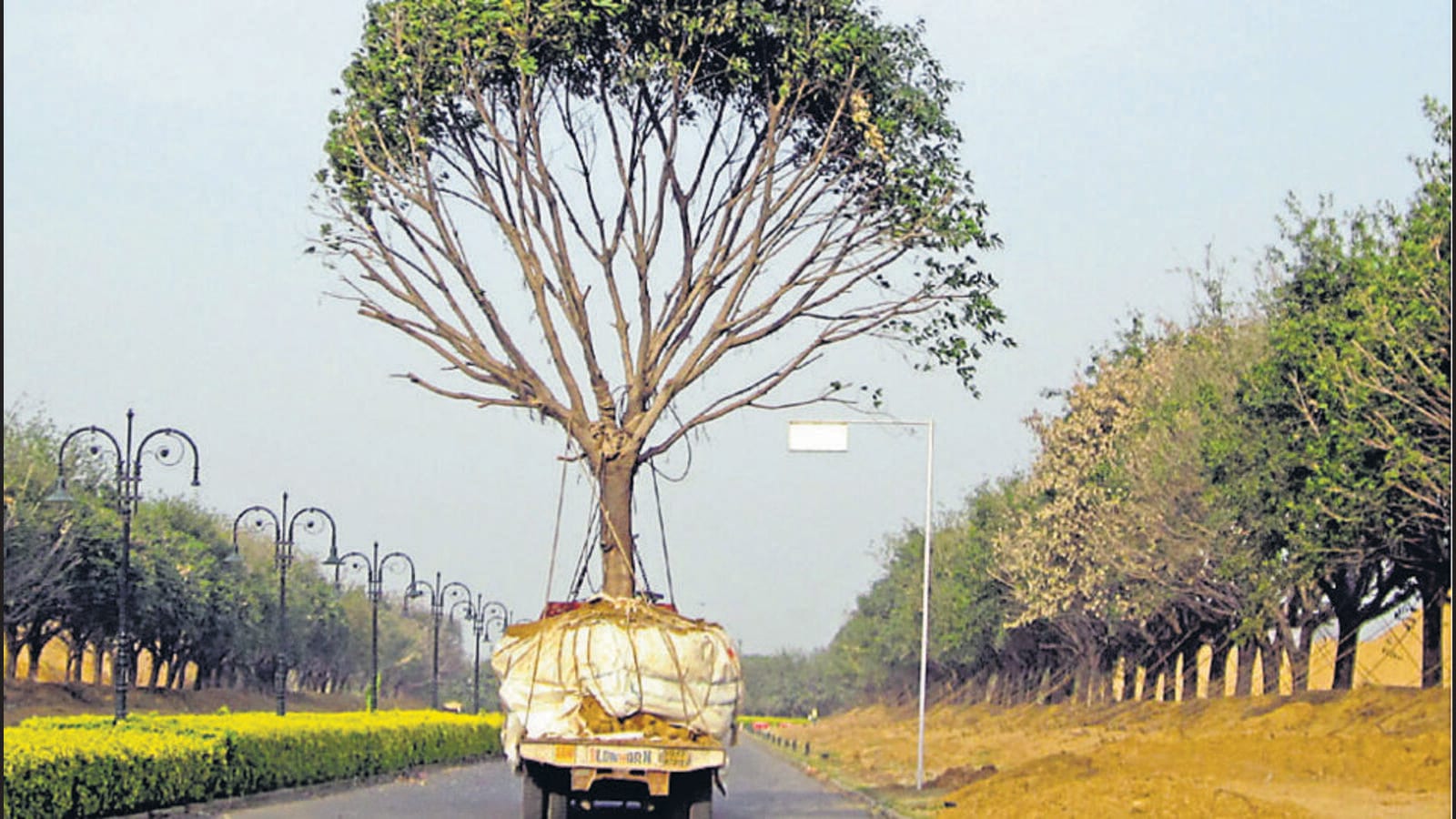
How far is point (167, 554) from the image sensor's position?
6256cm

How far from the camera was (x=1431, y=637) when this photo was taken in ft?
107

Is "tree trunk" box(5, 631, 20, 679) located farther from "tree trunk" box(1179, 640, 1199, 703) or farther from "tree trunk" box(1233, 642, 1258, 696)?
"tree trunk" box(1233, 642, 1258, 696)

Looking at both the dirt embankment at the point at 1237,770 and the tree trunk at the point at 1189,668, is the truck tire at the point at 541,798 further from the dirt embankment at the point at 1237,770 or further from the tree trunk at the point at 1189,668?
the tree trunk at the point at 1189,668

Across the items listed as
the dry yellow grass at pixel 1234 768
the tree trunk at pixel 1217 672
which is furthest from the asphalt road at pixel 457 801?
the tree trunk at pixel 1217 672

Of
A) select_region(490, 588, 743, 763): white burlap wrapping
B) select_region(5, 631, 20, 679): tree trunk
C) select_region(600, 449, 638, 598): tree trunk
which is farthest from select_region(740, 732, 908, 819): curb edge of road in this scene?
select_region(5, 631, 20, 679): tree trunk

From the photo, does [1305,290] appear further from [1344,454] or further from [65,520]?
[65,520]

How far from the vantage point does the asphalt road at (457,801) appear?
22641mm

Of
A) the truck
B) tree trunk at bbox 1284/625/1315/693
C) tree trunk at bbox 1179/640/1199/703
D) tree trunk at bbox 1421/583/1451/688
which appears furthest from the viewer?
tree trunk at bbox 1179/640/1199/703

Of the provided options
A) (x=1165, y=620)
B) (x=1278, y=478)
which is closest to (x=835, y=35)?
(x=1278, y=478)

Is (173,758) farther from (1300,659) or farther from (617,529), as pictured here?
(1300,659)

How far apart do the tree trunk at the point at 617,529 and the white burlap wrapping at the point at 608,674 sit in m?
3.98

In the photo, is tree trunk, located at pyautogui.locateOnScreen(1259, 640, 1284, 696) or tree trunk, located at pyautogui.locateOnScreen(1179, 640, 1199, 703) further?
tree trunk, located at pyautogui.locateOnScreen(1179, 640, 1199, 703)

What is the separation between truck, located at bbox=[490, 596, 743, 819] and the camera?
16.8 meters

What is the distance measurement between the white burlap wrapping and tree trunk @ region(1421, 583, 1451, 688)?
19114mm
